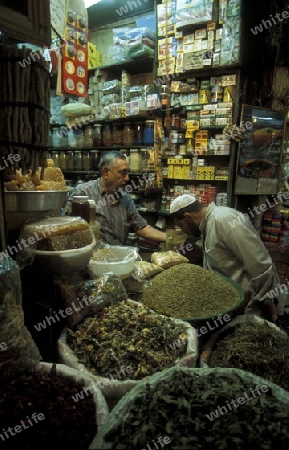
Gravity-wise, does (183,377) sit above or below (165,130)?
below

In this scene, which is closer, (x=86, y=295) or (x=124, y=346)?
(x=124, y=346)

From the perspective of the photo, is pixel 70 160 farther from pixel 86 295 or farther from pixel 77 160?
pixel 86 295

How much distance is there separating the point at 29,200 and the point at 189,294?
1.04 meters

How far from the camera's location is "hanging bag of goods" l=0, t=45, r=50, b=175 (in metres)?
1.00

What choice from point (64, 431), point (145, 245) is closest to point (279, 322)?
point (145, 245)

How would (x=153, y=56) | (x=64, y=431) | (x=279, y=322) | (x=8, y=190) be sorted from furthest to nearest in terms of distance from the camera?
(x=153, y=56) < (x=279, y=322) < (x=8, y=190) < (x=64, y=431)

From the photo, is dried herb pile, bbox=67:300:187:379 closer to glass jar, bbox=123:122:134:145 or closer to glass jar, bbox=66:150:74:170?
glass jar, bbox=123:122:134:145

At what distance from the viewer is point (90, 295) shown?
1.42 meters

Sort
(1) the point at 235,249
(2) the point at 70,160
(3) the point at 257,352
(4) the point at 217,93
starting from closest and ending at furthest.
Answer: (3) the point at 257,352
(1) the point at 235,249
(4) the point at 217,93
(2) the point at 70,160

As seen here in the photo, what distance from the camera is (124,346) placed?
1.26 metres

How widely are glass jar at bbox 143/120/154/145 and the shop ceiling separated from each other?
1.70 metres

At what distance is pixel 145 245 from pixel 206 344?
297 centimetres

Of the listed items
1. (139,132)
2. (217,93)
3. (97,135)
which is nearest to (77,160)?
(97,135)

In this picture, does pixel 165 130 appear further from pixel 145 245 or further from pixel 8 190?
pixel 8 190
